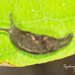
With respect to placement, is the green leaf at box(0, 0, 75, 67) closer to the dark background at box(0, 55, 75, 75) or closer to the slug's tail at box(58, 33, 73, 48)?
the slug's tail at box(58, 33, 73, 48)

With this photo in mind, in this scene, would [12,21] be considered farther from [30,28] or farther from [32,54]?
[32,54]

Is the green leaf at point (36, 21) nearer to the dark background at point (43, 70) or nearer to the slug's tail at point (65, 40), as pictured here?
the slug's tail at point (65, 40)

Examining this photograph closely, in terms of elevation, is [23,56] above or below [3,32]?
below

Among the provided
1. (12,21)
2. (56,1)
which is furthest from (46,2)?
(12,21)

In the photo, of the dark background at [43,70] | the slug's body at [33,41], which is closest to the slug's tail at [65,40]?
the slug's body at [33,41]

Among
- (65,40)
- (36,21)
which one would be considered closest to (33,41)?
(36,21)
